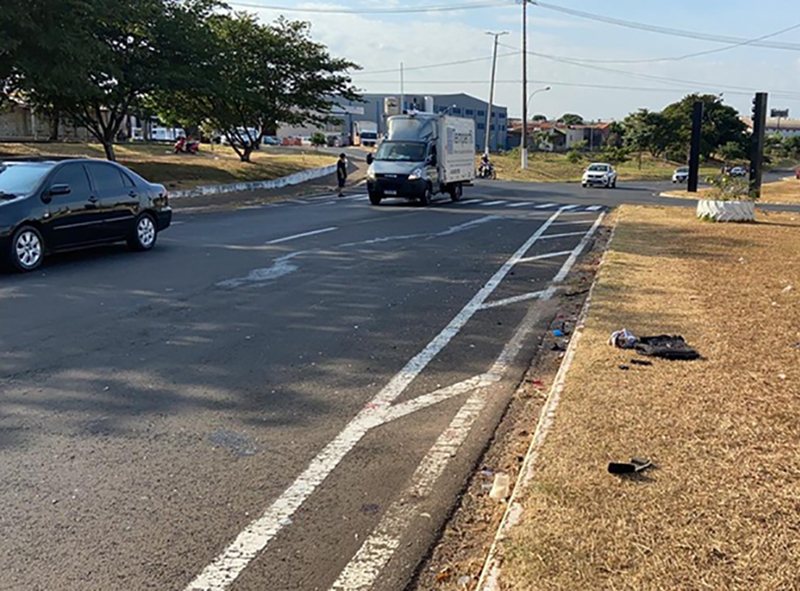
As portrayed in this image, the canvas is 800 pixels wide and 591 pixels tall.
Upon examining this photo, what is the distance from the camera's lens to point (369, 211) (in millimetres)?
22562

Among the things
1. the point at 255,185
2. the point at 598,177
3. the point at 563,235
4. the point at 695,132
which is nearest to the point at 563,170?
the point at 598,177

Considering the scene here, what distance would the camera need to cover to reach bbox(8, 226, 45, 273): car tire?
10359 mm

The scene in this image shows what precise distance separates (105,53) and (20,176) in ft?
51.4

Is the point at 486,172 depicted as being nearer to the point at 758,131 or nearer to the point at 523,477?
the point at 758,131

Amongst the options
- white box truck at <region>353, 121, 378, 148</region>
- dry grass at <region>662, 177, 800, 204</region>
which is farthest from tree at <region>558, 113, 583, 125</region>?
dry grass at <region>662, 177, 800, 204</region>

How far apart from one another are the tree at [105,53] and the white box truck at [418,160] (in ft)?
28.5

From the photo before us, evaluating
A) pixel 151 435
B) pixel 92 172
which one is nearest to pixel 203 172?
pixel 92 172

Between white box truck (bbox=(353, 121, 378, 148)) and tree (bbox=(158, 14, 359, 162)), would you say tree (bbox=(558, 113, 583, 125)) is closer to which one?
white box truck (bbox=(353, 121, 378, 148))

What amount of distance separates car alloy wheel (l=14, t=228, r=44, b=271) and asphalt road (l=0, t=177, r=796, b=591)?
23cm

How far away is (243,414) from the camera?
528 centimetres

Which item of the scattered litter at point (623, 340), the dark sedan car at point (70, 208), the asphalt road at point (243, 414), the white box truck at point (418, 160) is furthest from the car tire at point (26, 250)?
the white box truck at point (418, 160)

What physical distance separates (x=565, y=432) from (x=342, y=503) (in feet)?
4.76

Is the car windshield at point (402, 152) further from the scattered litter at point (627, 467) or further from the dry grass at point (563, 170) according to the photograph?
the dry grass at point (563, 170)

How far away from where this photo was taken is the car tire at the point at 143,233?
12773 millimetres
